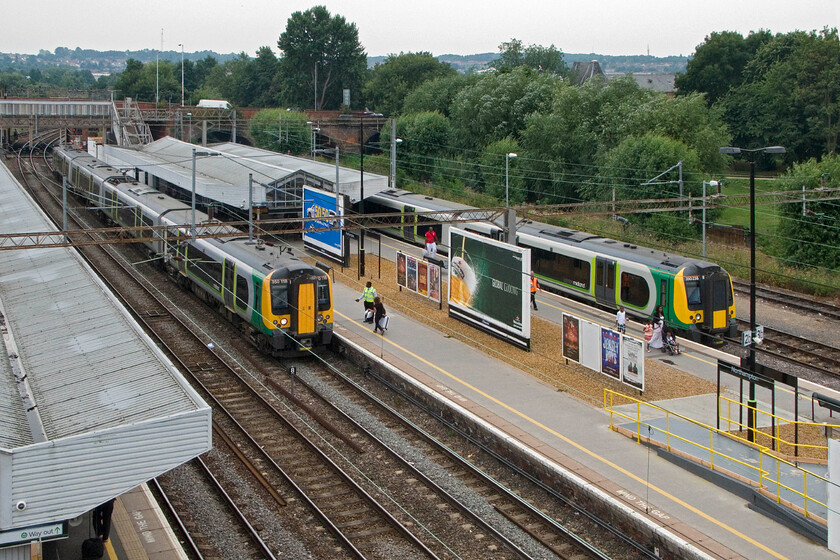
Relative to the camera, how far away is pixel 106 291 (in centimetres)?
1931

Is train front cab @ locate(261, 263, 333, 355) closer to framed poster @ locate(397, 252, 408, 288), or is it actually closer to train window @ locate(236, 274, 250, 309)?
train window @ locate(236, 274, 250, 309)

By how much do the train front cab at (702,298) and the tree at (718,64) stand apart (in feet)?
193

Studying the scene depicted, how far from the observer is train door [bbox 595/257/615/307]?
26.1 metres

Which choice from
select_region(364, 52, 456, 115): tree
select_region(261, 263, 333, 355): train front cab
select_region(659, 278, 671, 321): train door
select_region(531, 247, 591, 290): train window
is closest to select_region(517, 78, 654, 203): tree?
select_region(531, 247, 591, 290): train window

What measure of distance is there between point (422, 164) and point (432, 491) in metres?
48.7

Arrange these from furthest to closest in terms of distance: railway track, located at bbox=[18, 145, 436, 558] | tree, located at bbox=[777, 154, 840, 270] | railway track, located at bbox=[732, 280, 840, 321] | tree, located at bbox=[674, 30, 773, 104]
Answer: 1. tree, located at bbox=[674, 30, 773, 104]
2. tree, located at bbox=[777, 154, 840, 270]
3. railway track, located at bbox=[732, 280, 840, 321]
4. railway track, located at bbox=[18, 145, 436, 558]

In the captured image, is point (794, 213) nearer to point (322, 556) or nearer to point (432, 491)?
point (432, 491)

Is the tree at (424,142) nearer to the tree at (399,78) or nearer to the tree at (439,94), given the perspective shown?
the tree at (439,94)

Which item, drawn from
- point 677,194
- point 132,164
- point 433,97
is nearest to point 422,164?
point 433,97

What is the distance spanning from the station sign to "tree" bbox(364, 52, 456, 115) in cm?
7527

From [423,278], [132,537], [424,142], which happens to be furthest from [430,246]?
[424,142]

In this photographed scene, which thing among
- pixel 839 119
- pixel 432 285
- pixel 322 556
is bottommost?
pixel 322 556

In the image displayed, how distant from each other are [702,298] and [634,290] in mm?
2102

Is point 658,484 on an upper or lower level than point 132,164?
lower
